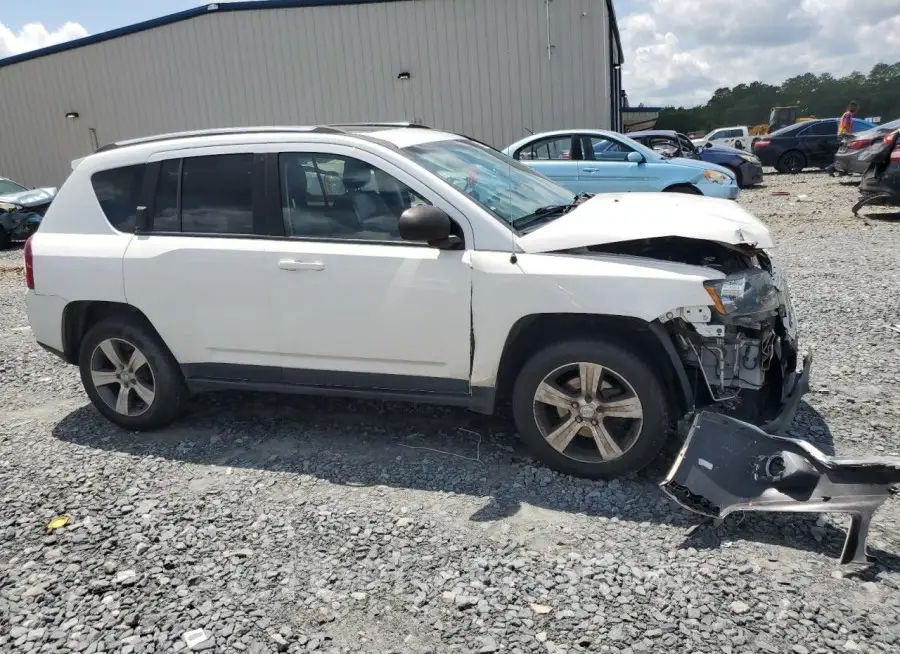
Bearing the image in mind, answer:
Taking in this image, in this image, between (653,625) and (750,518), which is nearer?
(653,625)

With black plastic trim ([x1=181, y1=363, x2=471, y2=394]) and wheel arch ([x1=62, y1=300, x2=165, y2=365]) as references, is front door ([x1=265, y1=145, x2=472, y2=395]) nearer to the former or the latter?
black plastic trim ([x1=181, y1=363, x2=471, y2=394])

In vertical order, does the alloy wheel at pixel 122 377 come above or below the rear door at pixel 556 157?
below

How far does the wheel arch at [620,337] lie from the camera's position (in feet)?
11.6

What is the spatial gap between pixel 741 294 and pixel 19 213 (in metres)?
16.4

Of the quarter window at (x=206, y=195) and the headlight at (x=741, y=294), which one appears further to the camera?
the quarter window at (x=206, y=195)

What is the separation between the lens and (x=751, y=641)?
256 centimetres

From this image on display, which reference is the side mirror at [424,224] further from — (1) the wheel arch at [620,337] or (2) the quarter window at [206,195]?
(2) the quarter window at [206,195]

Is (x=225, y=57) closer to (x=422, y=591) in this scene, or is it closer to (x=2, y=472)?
(x=2, y=472)

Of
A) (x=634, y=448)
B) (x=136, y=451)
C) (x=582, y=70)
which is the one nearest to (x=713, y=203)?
(x=634, y=448)

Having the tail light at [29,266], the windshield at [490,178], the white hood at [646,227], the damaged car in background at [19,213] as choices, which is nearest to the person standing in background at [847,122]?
the windshield at [490,178]

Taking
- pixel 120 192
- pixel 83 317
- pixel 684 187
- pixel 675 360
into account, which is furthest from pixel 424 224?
pixel 684 187

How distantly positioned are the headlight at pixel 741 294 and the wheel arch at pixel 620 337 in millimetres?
293

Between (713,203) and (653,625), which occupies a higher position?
(713,203)

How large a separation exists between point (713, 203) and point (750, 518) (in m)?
1.83
